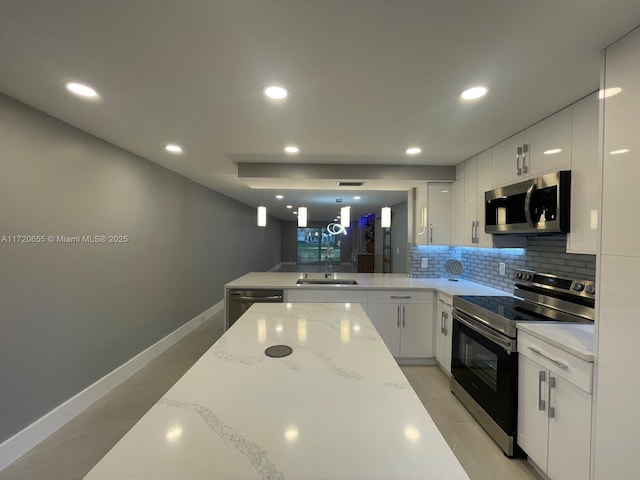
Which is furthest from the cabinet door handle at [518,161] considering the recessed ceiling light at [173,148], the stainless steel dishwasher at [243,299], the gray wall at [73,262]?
the gray wall at [73,262]

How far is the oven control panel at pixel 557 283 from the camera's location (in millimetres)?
1831

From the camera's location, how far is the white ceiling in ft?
3.52

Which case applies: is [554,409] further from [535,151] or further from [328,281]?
[328,281]

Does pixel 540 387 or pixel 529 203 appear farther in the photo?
pixel 529 203

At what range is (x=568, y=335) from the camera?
5.26 feet

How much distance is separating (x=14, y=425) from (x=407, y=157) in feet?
12.6

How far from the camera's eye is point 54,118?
80.7 inches

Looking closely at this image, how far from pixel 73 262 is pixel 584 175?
372cm

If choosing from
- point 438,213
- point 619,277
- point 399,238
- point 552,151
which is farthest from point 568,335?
point 399,238

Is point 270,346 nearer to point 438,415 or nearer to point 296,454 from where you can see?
point 296,454

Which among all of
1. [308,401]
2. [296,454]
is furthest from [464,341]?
[296,454]

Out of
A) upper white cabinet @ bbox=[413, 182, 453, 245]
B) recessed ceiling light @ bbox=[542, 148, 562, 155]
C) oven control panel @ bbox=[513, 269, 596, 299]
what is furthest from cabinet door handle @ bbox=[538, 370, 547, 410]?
upper white cabinet @ bbox=[413, 182, 453, 245]

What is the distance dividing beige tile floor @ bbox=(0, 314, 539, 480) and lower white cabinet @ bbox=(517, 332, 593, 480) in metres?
0.26

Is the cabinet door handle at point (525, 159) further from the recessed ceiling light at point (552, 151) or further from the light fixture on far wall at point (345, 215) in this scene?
the light fixture on far wall at point (345, 215)
